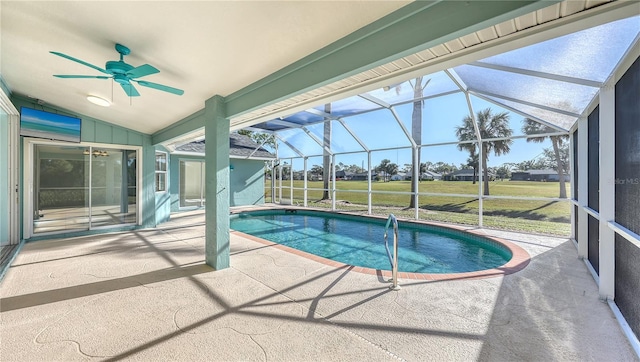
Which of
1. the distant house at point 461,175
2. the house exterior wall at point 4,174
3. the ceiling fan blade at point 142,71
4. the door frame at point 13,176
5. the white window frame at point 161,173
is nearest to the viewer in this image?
the ceiling fan blade at point 142,71

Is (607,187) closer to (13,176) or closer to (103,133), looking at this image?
(13,176)

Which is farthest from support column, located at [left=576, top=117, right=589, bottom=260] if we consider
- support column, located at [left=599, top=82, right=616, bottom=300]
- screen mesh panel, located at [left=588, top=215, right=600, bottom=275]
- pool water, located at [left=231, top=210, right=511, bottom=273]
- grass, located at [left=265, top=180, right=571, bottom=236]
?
grass, located at [left=265, top=180, right=571, bottom=236]

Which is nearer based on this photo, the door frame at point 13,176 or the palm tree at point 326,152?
the door frame at point 13,176

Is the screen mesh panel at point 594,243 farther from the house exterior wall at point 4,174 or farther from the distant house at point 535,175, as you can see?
the distant house at point 535,175

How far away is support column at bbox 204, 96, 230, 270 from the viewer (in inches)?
159

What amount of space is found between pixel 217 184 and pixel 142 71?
1815 mm

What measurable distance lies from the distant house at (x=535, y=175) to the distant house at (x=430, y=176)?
13.1ft

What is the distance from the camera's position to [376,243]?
6.68 m

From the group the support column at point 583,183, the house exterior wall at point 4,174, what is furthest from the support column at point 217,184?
the support column at point 583,183

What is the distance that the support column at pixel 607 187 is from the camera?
9.36ft

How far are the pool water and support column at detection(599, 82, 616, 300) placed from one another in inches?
78.2

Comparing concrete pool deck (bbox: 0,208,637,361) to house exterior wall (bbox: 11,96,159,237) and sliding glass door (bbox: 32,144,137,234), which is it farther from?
house exterior wall (bbox: 11,96,159,237)

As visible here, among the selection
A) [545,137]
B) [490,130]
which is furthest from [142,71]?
[490,130]

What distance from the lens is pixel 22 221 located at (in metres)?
5.57
